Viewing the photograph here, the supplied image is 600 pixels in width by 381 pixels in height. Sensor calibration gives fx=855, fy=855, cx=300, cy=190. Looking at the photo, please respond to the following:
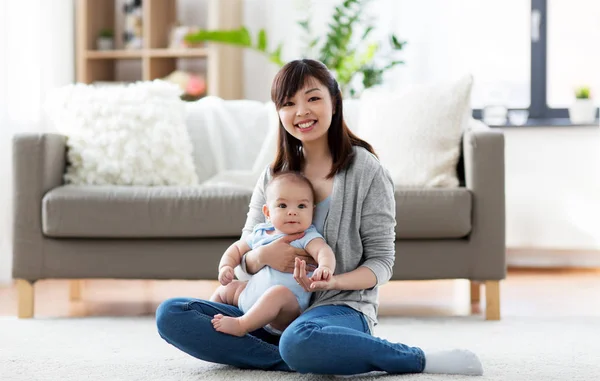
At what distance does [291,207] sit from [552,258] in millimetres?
2704

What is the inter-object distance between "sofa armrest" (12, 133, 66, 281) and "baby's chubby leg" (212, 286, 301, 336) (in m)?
1.18

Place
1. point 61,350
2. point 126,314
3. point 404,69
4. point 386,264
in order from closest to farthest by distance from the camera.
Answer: point 386,264, point 61,350, point 126,314, point 404,69

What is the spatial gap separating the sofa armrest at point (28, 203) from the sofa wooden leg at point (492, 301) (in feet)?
4.82

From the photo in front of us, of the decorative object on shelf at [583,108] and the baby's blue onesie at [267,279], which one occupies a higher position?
the decorative object on shelf at [583,108]

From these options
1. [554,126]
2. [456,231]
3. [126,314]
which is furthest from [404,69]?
[126,314]

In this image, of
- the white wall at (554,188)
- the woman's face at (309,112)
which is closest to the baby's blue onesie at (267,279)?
the woman's face at (309,112)

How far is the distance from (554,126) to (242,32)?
1.58 meters

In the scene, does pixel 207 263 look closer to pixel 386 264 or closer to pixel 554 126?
pixel 386 264

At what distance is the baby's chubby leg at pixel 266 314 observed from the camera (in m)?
1.81

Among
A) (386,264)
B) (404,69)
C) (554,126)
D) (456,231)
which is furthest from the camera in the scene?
(404,69)

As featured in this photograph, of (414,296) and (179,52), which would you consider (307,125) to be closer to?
(414,296)

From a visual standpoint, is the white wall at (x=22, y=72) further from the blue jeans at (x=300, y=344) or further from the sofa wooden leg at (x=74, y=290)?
the blue jeans at (x=300, y=344)

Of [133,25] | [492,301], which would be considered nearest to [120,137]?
[492,301]

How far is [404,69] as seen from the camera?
442 centimetres
